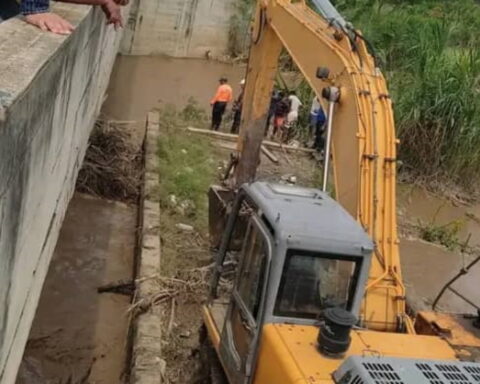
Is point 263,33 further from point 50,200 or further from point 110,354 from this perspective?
point 50,200

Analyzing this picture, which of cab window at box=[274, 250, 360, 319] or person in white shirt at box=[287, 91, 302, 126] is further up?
person in white shirt at box=[287, 91, 302, 126]

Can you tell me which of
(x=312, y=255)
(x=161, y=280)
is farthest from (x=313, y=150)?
(x=312, y=255)

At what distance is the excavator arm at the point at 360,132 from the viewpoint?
531cm

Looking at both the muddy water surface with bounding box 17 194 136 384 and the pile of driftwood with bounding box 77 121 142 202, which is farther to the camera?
the pile of driftwood with bounding box 77 121 142 202

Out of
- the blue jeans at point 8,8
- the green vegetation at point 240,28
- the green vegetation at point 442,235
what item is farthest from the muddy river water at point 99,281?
the green vegetation at point 240,28

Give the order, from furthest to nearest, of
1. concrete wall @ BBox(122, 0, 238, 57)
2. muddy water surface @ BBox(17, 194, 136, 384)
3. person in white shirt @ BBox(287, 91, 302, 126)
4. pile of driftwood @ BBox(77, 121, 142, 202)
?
concrete wall @ BBox(122, 0, 238, 57), person in white shirt @ BBox(287, 91, 302, 126), pile of driftwood @ BBox(77, 121, 142, 202), muddy water surface @ BBox(17, 194, 136, 384)

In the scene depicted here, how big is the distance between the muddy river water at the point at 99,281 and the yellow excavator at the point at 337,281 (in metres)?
1.66

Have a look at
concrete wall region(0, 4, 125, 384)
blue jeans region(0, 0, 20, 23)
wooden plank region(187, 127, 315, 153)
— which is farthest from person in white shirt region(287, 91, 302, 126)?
blue jeans region(0, 0, 20, 23)

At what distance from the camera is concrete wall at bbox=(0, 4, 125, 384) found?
10.4 ft

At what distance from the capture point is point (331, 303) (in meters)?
4.97

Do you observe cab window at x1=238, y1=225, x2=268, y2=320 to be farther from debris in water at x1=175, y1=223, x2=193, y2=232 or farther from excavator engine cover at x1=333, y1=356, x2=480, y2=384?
debris in water at x1=175, y1=223, x2=193, y2=232

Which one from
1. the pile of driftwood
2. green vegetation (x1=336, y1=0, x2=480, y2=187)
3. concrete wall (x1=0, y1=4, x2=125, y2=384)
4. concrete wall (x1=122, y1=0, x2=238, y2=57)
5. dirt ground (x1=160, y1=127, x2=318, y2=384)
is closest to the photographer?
concrete wall (x1=0, y1=4, x2=125, y2=384)

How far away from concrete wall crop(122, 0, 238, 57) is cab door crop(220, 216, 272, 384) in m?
18.8

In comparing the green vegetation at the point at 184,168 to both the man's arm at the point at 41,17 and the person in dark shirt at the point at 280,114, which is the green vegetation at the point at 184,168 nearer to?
the person in dark shirt at the point at 280,114
